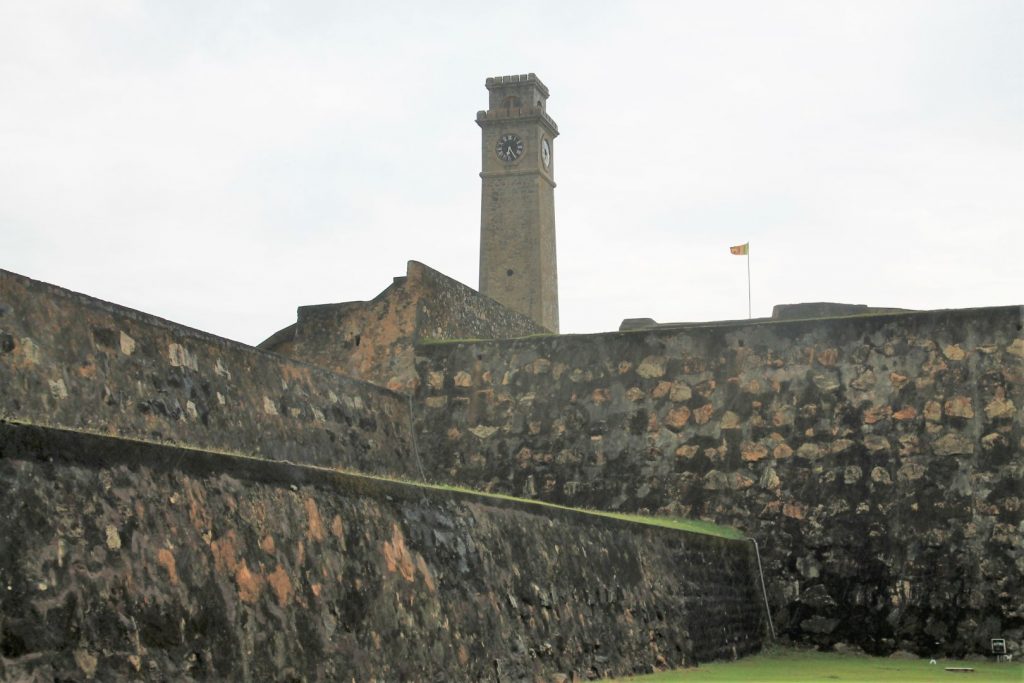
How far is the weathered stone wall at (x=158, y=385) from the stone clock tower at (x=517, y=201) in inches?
1785

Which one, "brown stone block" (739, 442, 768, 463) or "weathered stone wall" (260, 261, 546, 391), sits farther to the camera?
"weathered stone wall" (260, 261, 546, 391)

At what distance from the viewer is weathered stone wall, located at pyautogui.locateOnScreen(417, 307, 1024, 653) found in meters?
12.5

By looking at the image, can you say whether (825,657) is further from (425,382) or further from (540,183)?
(540,183)

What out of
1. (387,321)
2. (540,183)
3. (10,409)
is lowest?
(10,409)

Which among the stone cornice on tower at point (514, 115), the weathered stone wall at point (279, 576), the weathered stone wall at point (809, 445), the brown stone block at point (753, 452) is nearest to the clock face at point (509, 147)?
the stone cornice on tower at point (514, 115)

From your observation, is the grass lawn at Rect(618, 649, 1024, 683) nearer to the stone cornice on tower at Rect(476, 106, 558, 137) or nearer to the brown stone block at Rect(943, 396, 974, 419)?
the brown stone block at Rect(943, 396, 974, 419)

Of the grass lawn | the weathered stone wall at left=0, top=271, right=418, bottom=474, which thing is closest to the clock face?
the weathered stone wall at left=0, top=271, right=418, bottom=474

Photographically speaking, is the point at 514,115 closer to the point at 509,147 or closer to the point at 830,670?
the point at 509,147

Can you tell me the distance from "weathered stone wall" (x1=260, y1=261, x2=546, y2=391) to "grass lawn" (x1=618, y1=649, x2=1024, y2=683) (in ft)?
15.4

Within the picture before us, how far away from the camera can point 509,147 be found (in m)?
59.9

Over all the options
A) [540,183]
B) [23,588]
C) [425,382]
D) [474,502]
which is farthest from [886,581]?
[540,183]

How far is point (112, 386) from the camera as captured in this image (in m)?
9.27

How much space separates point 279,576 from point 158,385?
3979 millimetres

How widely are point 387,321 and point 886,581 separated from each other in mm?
5403
